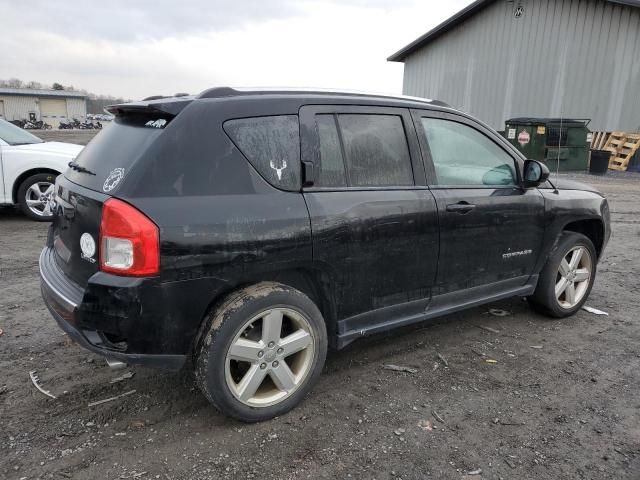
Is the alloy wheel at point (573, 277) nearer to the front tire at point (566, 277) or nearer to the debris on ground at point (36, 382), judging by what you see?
the front tire at point (566, 277)

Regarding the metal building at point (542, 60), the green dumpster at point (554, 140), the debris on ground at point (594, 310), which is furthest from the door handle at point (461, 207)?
the metal building at point (542, 60)

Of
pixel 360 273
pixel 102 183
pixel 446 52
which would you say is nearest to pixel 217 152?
pixel 102 183

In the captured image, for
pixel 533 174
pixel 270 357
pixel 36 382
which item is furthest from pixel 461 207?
pixel 36 382

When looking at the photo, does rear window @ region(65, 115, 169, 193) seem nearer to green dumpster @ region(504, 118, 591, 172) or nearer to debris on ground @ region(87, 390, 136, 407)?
debris on ground @ region(87, 390, 136, 407)

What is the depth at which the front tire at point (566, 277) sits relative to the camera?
13.8ft

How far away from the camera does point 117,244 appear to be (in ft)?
7.71

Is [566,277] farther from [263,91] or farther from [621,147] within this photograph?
[621,147]

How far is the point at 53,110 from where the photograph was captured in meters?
71.8

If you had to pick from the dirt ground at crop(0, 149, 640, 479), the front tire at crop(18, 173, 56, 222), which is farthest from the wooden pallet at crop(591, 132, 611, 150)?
the front tire at crop(18, 173, 56, 222)

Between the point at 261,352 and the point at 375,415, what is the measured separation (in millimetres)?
786

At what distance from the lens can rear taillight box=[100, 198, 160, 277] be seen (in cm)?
231

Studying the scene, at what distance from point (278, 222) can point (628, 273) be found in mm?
4983

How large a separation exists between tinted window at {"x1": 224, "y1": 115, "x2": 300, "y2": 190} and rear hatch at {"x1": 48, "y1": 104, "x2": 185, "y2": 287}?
0.39m

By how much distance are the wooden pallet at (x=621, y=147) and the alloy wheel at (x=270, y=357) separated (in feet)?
65.3
